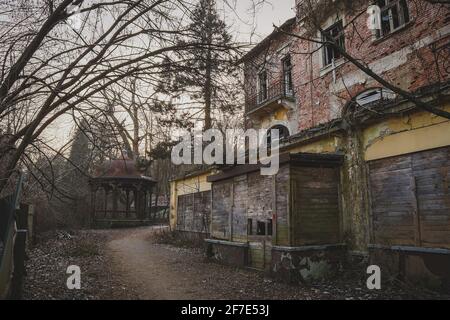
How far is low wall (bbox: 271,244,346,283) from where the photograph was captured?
25.8 feet

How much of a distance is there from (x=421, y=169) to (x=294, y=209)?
9.15 feet

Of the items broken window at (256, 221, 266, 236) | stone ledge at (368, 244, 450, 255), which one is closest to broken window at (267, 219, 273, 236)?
broken window at (256, 221, 266, 236)

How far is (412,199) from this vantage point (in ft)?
24.1

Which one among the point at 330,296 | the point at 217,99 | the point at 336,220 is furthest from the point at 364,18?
the point at 330,296

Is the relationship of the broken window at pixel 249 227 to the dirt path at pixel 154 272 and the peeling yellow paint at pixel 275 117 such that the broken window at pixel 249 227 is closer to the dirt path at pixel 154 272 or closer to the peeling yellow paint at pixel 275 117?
the dirt path at pixel 154 272

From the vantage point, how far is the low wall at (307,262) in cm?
788

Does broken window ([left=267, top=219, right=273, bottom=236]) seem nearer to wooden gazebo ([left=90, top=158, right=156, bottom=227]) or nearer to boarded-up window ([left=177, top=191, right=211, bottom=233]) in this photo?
boarded-up window ([left=177, top=191, right=211, bottom=233])

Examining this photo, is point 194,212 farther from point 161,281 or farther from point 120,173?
point 120,173

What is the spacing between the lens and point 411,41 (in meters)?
11.7

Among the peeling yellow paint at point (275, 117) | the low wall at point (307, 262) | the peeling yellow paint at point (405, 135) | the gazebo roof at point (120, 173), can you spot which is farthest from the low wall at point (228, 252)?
the gazebo roof at point (120, 173)

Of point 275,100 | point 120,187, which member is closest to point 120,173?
point 120,187

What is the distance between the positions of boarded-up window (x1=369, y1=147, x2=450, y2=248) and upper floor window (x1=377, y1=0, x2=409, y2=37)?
21.7 feet

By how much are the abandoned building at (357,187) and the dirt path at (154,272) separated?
5.80ft
